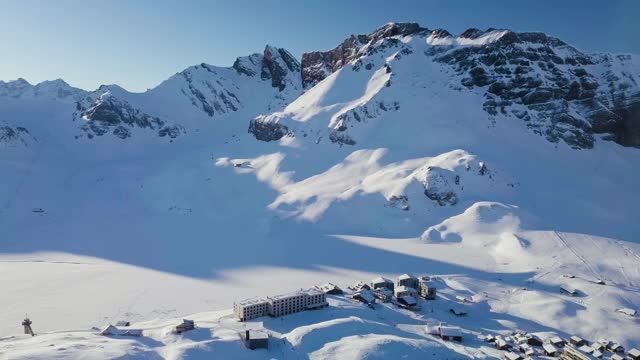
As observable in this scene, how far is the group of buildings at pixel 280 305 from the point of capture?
52.2 meters

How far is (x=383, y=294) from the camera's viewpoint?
59.9 meters

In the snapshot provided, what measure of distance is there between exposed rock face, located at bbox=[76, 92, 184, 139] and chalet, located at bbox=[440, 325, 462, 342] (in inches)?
5538

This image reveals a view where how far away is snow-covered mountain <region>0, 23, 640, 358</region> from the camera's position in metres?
62.4

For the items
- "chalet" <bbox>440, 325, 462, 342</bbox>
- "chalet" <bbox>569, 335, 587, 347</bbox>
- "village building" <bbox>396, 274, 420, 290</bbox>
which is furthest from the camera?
"village building" <bbox>396, 274, 420, 290</bbox>

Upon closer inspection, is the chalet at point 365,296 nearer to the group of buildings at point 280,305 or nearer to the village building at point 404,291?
the village building at point 404,291

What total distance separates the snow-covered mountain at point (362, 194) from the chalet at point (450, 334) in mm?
2290

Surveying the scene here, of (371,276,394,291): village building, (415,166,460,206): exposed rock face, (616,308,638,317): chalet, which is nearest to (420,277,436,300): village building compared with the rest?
(371,276,394,291): village building

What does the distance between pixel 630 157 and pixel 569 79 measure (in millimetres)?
25183

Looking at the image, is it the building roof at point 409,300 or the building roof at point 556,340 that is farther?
the building roof at point 409,300

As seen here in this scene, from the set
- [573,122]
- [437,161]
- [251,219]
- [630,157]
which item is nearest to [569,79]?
[573,122]

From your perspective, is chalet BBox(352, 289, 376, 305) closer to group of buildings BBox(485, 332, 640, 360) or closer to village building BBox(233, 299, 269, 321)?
village building BBox(233, 299, 269, 321)

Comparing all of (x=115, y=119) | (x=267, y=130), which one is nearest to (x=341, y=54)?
(x=267, y=130)

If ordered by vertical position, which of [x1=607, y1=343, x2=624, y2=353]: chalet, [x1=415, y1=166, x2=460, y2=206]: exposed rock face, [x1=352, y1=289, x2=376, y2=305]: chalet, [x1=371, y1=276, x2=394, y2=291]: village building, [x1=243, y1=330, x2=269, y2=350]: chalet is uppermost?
[x1=415, y1=166, x2=460, y2=206]: exposed rock face

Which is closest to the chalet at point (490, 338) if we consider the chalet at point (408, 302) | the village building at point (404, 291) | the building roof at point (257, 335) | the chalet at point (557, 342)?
the chalet at point (557, 342)
